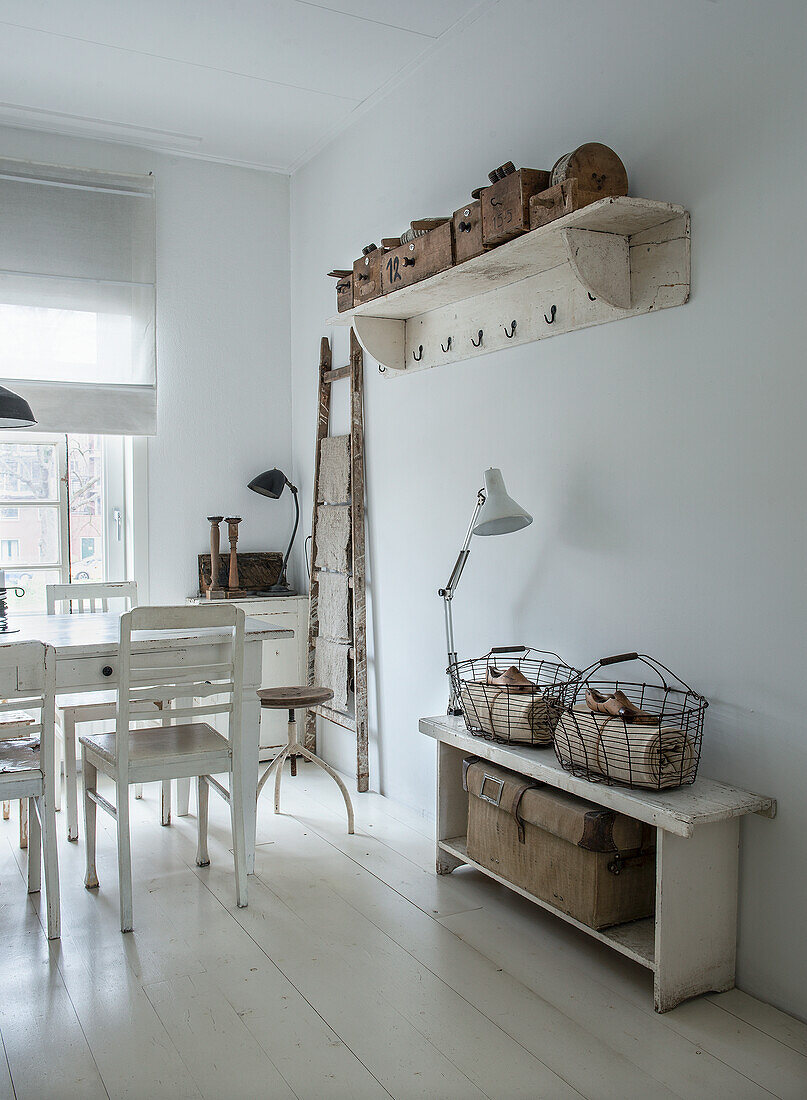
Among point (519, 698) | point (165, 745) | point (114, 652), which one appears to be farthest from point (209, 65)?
point (519, 698)

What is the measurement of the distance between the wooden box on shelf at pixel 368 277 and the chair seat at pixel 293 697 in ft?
4.77

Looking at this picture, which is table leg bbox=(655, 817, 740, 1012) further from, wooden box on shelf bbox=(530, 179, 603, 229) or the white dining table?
wooden box on shelf bbox=(530, 179, 603, 229)

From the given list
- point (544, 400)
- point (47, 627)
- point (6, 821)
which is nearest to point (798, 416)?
point (544, 400)

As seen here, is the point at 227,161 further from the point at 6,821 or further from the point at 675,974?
the point at 675,974

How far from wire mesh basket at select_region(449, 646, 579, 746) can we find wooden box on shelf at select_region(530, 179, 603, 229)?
1221 mm

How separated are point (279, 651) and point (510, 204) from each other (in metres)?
2.53

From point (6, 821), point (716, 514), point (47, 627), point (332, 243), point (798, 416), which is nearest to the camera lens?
point (798, 416)

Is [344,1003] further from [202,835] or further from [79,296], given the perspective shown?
[79,296]

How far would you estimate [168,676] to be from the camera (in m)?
2.72

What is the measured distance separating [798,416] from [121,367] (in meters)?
3.19

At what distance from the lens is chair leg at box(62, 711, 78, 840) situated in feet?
11.2

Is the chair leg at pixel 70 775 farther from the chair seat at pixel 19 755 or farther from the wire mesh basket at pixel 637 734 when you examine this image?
the wire mesh basket at pixel 637 734

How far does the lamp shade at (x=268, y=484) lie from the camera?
450 cm

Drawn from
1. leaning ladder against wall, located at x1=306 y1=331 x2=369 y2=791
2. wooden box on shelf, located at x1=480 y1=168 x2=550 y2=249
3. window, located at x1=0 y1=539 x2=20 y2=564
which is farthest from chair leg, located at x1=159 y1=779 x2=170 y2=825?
wooden box on shelf, located at x1=480 y1=168 x2=550 y2=249
